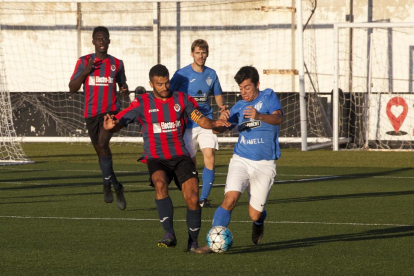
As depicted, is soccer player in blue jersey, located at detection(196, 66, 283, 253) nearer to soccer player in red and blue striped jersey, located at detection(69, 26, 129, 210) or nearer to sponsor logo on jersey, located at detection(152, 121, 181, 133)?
sponsor logo on jersey, located at detection(152, 121, 181, 133)

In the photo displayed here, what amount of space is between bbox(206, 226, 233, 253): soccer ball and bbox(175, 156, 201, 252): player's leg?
0.80ft

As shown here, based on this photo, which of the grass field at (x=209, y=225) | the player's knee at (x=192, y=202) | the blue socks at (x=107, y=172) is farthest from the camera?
the blue socks at (x=107, y=172)

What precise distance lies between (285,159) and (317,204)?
7788 mm

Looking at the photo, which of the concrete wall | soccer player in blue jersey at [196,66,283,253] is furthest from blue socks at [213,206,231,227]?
the concrete wall

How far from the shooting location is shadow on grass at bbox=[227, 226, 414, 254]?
754 centimetres

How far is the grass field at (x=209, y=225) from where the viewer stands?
21.9ft

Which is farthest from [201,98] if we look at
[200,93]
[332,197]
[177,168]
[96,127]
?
[177,168]

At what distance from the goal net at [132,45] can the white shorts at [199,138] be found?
11948 mm

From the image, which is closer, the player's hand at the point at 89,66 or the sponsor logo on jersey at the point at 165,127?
the sponsor logo on jersey at the point at 165,127

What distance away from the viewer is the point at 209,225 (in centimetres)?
915

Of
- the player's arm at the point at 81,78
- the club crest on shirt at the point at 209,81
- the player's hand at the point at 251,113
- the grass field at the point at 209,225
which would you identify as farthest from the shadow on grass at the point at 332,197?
the player's hand at the point at 251,113

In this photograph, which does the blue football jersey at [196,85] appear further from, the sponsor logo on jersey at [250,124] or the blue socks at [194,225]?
the blue socks at [194,225]

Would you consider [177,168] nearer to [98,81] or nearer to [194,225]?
[194,225]

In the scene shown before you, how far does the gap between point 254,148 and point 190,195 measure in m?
0.75
